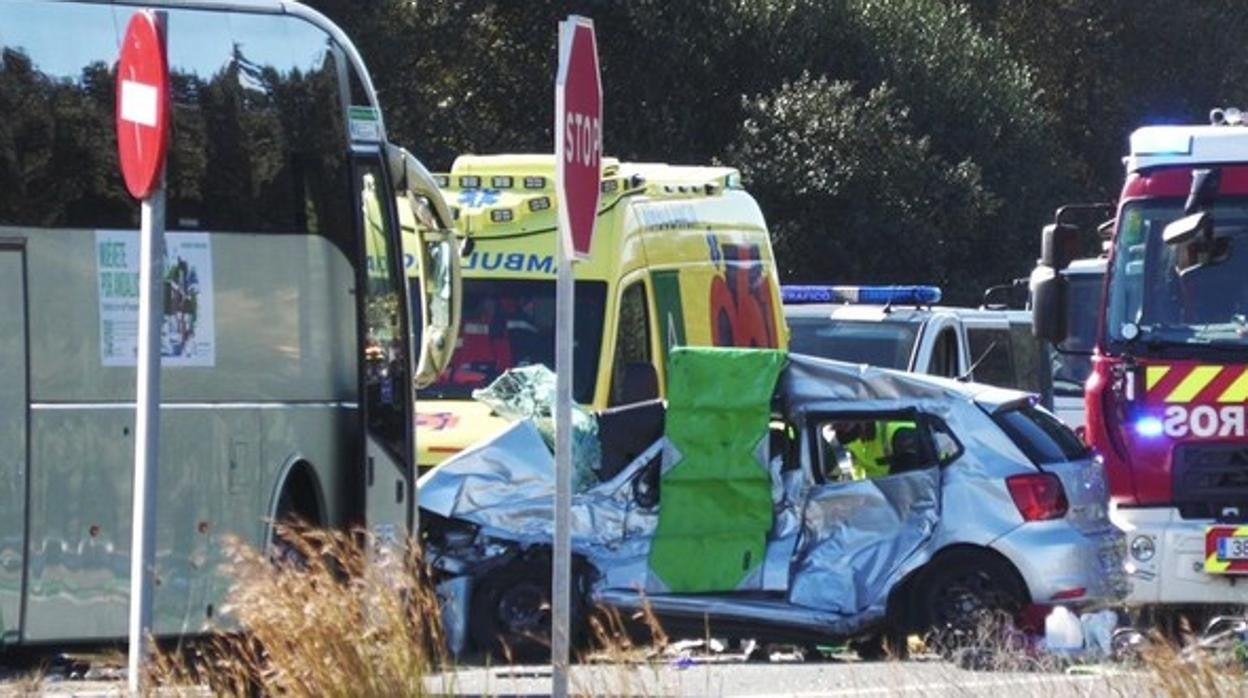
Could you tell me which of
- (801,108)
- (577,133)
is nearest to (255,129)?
(577,133)

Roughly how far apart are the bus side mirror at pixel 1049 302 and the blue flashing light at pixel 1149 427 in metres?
0.76

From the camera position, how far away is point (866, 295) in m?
21.8

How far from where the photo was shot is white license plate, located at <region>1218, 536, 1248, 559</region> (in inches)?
493

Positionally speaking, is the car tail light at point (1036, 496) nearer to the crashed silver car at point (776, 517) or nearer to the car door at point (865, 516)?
the crashed silver car at point (776, 517)

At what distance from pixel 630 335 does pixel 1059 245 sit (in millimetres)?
3139

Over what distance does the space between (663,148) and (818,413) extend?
63.7ft

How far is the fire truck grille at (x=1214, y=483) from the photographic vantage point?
12758 millimetres

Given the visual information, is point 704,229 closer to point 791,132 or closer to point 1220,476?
point 1220,476

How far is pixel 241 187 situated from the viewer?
11.1m

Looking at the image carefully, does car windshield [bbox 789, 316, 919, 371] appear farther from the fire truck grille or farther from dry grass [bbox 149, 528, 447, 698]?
dry grass [bbox 149, 528, 447, 698]

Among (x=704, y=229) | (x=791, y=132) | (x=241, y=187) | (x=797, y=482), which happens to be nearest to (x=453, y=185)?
(x=704, y=229)

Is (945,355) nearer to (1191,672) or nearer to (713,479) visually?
(713,479)

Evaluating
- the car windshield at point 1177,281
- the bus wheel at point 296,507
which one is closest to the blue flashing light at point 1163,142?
the car windshield at point 1177,281

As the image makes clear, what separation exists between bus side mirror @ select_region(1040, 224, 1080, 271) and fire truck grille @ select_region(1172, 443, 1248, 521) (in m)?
1.28
